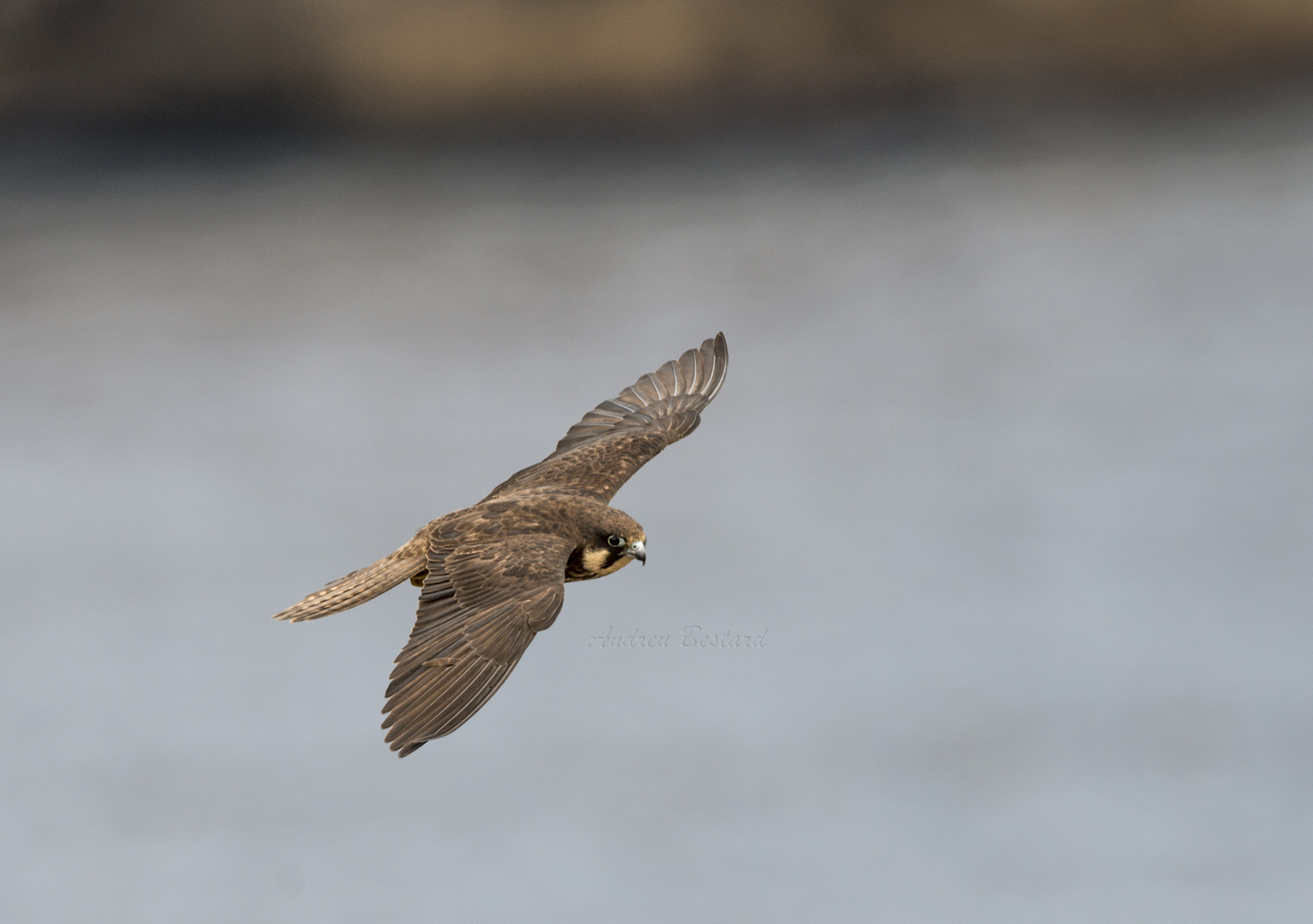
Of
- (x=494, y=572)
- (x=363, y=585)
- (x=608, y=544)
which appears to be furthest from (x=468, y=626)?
(x=608, y=544)

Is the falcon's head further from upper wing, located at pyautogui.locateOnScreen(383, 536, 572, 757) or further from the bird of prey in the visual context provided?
upper wing, located at pyautogui.locateOnScreen(383, 536, 572, 757)

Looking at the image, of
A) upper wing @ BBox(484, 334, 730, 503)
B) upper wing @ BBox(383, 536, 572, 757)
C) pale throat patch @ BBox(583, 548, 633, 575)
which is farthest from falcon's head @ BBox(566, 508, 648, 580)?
upper wing @ BBox(484, 334, 730, 503)

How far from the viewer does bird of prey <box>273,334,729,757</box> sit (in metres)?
10.3

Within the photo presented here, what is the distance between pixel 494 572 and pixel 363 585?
1.09m

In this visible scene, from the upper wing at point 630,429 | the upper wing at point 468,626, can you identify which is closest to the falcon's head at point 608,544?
the upper wing at point 468,626

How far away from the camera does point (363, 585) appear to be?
1184 centimetres

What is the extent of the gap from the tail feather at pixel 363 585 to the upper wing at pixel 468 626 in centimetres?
26

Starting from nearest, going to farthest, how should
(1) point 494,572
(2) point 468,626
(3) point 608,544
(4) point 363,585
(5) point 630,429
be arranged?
(2) point 468,626 < (1) point 494,572 < (4) point 363,585 < (3) point 608,544 < (5) point 630,429

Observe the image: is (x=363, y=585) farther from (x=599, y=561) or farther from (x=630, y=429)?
(x=630, y=429)

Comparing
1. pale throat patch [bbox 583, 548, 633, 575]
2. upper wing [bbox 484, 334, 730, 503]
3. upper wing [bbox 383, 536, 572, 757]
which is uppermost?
upper wing [bbox 484, 334, 730, 503]

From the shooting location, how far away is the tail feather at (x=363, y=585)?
11594 millimetres

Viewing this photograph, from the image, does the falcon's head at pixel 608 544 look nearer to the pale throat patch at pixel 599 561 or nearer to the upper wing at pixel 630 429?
the pale throat patch at pixel 599 561

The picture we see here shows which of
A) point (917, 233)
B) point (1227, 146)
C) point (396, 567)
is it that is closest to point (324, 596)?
point (396, 567)

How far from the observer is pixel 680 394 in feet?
50.4
